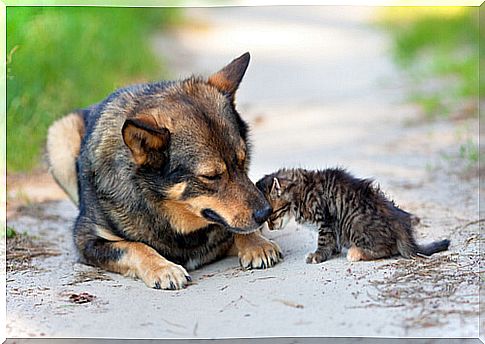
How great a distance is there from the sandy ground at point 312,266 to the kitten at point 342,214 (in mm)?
108

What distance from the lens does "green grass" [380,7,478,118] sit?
10906 millimetres

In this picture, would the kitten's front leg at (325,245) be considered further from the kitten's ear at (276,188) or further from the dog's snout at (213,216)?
the dog's snout at (213,216)

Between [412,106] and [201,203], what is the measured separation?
6.42 meters

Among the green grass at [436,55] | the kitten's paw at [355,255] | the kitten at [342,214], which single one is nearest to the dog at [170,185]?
the kitten at [342,214]

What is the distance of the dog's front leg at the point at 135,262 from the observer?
549cm

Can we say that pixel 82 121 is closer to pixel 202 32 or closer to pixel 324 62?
pixel 324 62

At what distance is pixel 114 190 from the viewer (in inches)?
229

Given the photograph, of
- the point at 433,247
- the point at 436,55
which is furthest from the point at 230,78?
the point at 436,55

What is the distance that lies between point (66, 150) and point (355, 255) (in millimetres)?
2757

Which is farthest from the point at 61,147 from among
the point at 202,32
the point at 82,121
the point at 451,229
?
the point at 202,32

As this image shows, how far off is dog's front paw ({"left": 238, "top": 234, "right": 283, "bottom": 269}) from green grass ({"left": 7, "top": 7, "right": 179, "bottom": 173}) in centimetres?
235

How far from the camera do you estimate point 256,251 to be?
582 cm

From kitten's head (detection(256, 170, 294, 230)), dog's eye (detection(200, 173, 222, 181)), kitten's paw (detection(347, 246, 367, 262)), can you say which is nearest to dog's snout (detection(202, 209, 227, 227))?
dog's eye (detection(200, 173, 222, 181))

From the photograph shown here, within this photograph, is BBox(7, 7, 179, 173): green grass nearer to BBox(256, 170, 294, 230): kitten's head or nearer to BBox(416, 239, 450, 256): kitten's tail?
BBox(256, 170, 294, 230): kitten's head
